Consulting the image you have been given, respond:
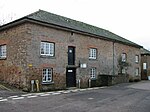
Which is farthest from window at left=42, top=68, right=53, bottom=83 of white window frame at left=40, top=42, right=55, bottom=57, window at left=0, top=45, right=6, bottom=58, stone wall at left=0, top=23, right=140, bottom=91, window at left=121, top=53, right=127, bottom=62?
window at left=121, top=53, right=127, bottom=62

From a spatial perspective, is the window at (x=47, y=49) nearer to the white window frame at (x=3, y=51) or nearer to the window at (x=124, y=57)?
the white window frame at (x=3, y=51)

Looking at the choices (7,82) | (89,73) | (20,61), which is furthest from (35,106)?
(89,73)

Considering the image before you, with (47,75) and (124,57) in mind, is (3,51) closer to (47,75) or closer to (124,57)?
(47,75)

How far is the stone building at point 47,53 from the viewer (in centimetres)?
1681

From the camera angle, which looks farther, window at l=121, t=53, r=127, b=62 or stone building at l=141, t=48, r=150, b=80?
stone building at l=141, t=48, r=150, b=80

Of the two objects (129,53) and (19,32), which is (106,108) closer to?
(19,32)

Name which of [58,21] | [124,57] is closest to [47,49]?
[58,21]

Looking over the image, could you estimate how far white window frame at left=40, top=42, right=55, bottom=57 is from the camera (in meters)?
18.0

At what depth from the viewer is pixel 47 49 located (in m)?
18.4

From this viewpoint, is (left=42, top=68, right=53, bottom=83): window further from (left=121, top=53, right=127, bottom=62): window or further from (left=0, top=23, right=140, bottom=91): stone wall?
(left=121, top=53, right=127, bottom=62): window

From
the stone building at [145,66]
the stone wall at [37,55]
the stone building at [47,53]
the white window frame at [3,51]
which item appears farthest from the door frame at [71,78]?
the stone building at [145,66]

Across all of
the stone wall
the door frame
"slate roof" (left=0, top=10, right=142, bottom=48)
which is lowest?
the door frame

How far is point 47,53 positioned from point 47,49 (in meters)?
0.35

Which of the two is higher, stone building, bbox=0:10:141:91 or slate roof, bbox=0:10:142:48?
slate roof, bbox=0:10:142:48
